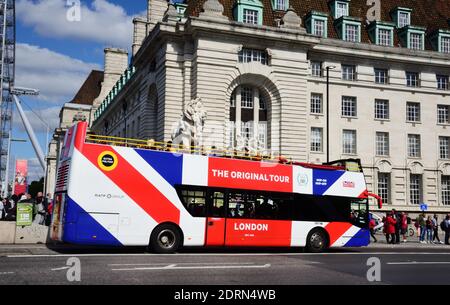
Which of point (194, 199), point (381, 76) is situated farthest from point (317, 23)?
point (194, 199)

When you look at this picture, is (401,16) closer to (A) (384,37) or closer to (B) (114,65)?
(A) (384,37)

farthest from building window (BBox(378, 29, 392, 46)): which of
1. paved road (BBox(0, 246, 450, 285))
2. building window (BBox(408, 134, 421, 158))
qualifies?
paved road (BBox(0, 246, 450, 285))

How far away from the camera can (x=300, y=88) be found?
1633 inches

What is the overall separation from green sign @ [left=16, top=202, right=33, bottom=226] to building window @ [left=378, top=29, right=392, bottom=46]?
35.0 metres

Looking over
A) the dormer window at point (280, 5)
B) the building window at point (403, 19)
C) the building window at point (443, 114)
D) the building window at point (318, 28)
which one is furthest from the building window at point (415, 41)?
the dormer window at point (280, 5)

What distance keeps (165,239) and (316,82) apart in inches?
1127

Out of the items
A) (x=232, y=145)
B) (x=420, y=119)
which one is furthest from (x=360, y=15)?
(x=232, y=145)

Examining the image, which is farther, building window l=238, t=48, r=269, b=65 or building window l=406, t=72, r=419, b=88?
building window l=406, t=72, r=419, b=88

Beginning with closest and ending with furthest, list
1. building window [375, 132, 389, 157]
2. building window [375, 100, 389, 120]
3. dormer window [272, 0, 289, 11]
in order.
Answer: dormer window [272, 0, 289, 11] → building window [375, 132, 389, 157] → building window [375, 100, 389, 120]

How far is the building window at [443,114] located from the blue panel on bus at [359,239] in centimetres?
2904

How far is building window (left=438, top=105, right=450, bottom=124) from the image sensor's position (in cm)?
4628

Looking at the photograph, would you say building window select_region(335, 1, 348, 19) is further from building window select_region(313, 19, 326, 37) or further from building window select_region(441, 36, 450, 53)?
building window select_region(441, 36, 450, 53)

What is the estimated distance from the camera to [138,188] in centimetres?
1683
